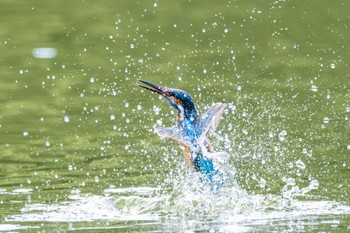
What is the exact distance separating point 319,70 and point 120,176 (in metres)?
A: 5.80

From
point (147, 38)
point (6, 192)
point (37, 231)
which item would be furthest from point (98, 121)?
point (147, 38)

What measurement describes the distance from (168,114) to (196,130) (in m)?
3.95

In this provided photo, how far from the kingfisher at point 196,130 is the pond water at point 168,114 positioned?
0.14m

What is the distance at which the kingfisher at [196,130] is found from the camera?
8.91 metres

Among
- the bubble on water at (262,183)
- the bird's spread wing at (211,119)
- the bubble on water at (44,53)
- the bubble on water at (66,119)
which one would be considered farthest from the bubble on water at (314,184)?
the bubble on water at (44,53)

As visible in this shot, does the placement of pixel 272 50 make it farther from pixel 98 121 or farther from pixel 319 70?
pixel 98 121

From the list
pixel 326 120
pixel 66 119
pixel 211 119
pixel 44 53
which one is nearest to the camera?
pixel 211 119

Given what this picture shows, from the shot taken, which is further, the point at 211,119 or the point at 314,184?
the point at 314,184

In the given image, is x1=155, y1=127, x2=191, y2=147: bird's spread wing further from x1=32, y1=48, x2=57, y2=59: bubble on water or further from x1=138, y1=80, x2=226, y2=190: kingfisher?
x1=32, y1=48, x2=57, y2=59: bubble on water

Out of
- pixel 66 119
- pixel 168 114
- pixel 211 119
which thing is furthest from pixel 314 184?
pixel 66 119

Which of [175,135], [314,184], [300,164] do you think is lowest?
[314,184]

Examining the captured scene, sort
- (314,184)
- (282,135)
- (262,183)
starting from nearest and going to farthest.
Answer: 1. (314,184)
2. (262,183)
3. (282,135)

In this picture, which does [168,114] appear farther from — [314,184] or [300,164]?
[314,184]

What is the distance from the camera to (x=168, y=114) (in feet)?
42.3
